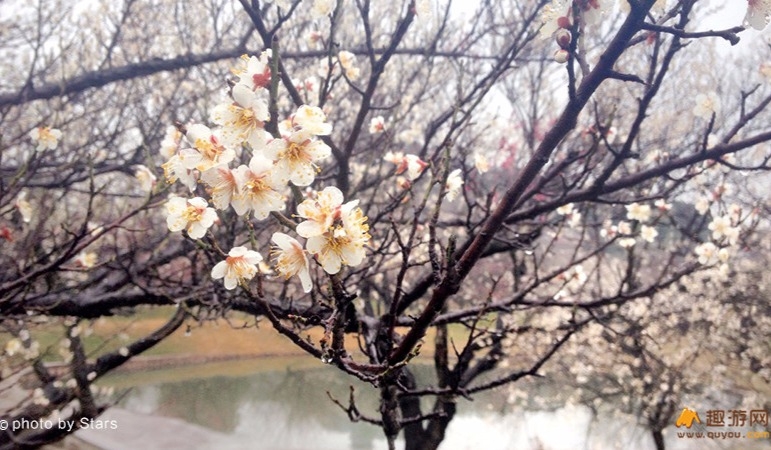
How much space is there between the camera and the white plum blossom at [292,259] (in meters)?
1.09

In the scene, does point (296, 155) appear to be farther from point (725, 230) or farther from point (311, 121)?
point (725, 230)

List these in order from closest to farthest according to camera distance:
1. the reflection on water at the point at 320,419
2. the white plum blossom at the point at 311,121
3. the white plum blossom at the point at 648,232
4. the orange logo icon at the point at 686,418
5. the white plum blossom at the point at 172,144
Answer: the white plum blossom at the point at 311,121
the white plum blossom at the point at 172,144
the white plum blossom at the point at 648,232
the orange logo icon at the point at 686,418
the reflection on water at the point at 320,419

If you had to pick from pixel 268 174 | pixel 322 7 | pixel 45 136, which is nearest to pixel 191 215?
pixel 268 174

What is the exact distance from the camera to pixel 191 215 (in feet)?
4.03

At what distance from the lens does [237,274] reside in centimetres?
119

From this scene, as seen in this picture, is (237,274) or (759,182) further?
(759,182)

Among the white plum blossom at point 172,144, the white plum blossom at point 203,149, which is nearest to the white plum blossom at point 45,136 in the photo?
the white plum blossom at point 172,144

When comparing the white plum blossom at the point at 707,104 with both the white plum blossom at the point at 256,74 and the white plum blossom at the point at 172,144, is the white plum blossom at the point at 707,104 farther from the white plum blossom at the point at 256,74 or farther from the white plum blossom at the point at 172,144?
the white plum blossom at the point at 172,144

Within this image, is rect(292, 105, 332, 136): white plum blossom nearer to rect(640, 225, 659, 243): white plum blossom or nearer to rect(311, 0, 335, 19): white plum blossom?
rect(311, 0, 335, 19): white plum blossom

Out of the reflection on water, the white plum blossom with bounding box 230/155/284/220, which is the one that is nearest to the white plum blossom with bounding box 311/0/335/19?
the white plum blossom with bounding box 230/155/284/220

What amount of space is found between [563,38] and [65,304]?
320 centimetres

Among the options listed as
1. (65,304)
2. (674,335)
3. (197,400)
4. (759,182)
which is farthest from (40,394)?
(759,182)

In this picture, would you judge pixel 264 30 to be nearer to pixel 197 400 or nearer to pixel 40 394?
pixel 40 394

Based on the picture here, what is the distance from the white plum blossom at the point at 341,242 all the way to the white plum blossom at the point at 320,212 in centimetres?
1
